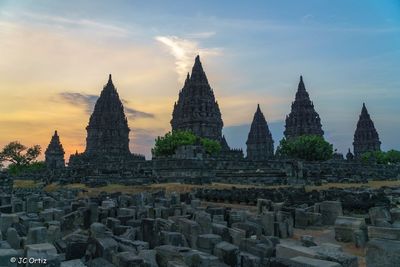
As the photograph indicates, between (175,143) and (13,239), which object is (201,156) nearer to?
(175,143)

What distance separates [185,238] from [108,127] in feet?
225

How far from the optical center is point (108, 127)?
249ft

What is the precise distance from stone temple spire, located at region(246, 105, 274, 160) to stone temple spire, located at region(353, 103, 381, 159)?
69.9 ft

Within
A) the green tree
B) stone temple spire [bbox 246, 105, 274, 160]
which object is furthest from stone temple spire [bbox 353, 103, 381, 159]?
stone temple spire [bbox 246, 105, 274, 160]

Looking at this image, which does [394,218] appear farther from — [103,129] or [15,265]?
[103,129]

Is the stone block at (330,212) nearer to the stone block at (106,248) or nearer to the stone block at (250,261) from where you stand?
the stone block at (250,261)

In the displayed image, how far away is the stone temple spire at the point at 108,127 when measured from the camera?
74.8 m

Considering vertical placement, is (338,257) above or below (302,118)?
below

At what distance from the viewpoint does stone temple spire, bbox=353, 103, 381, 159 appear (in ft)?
307

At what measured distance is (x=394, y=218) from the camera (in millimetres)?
12531

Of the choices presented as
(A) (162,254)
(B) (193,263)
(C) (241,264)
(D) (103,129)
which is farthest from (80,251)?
(D) (103,129)

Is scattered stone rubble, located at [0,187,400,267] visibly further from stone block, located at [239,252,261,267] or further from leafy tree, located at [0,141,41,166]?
leafy tree, located at [0,141,41,166]

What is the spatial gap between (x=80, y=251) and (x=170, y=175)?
29.9m

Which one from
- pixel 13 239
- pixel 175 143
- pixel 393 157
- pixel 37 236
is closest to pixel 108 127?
pixel 175 143
